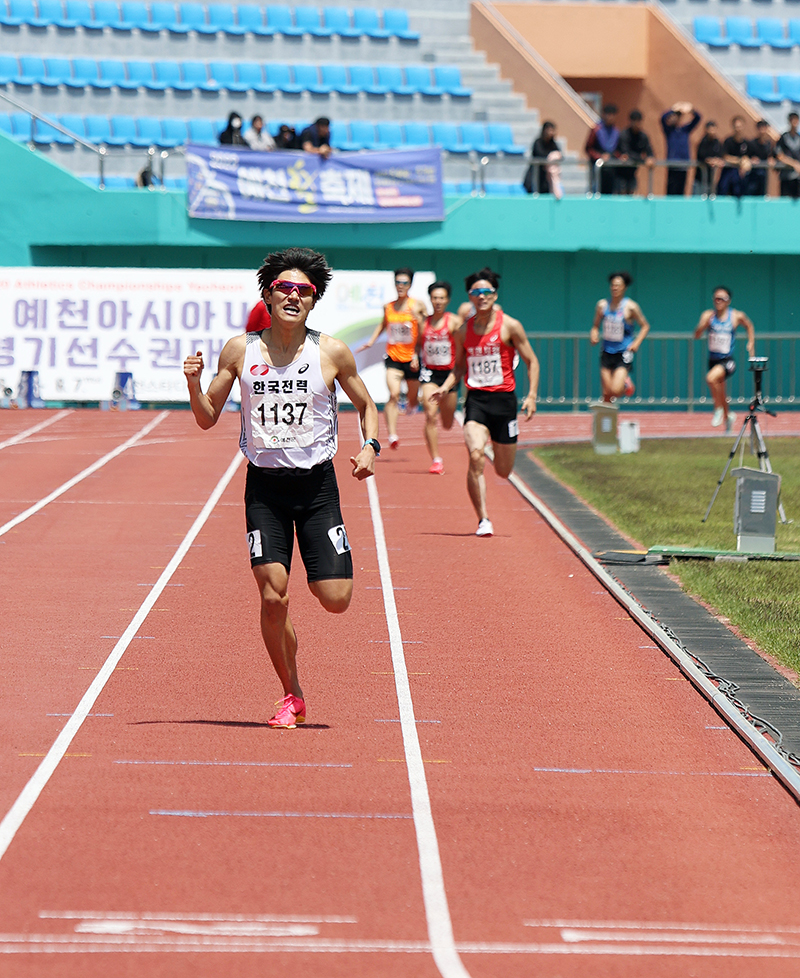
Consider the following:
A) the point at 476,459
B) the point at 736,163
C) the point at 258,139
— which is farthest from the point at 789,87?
Result: the point at 476,459

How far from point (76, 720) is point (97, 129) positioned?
2162 cm

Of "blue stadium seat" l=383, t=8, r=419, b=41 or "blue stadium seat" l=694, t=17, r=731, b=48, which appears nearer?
"blue stadium seat" l=383, t=8, r=419, b=41

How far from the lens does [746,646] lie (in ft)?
27.5

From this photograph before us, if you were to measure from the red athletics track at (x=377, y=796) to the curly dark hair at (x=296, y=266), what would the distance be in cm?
195

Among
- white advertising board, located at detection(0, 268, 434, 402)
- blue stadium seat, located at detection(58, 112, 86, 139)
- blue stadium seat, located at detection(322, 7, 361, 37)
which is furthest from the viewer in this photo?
blue stadium seat, located at detection(322, 7, 361, 37)

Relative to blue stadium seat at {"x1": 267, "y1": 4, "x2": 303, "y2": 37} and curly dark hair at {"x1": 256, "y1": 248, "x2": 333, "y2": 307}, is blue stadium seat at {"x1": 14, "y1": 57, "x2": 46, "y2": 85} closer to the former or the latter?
blue stadium seat at {"x1": 267, "y1": 4, "x2": 303, "y2": 37}

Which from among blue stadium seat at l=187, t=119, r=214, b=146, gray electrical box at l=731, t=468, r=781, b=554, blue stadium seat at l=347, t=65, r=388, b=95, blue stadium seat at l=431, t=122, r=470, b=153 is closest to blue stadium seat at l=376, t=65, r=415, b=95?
blue stadium seat at l=347, t=65, r=388, b=95

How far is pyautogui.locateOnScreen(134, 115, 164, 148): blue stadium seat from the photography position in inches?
1048

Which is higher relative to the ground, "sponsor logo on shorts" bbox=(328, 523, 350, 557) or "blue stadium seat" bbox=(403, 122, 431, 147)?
"blue stadium seat" bbox=(403, 122, 431, 147)

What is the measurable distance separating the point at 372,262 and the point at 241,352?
20.1 meters

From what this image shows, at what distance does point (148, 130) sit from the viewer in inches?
1053

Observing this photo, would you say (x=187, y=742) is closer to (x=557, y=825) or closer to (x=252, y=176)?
(x=557, y=825)

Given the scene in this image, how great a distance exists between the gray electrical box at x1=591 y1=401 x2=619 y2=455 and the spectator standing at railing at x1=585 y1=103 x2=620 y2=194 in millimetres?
7999

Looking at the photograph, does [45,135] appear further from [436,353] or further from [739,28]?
[739,28]
